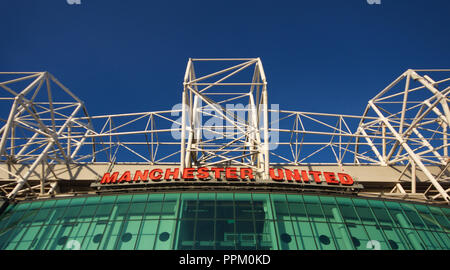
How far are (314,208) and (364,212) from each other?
15.7 ft

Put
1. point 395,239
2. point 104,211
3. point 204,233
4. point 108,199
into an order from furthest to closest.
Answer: point 108,199, point 104,211, point 395,239, point 204,233

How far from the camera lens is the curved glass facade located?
21562 millimetres

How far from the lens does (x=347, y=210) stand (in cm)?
2473

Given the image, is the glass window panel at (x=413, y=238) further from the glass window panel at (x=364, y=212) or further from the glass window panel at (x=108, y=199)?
the glass window panel at (x=108, y=199)

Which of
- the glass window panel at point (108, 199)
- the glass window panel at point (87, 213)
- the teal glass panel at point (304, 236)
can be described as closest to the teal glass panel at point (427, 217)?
the teal glass panel at point (304, 236)

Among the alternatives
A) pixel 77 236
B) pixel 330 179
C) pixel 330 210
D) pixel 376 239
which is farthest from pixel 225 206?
pixel 376 239

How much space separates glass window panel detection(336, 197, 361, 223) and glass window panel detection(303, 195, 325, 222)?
2.08m

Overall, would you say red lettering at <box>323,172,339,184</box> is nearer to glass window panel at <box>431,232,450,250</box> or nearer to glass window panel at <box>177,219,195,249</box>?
glass window panel at <box>431,232,450,250</box>

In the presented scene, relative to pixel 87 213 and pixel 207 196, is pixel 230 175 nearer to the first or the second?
pixel 207 196

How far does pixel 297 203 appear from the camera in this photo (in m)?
25.1

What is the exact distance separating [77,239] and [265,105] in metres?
25.4

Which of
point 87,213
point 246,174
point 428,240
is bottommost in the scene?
point 428,240
